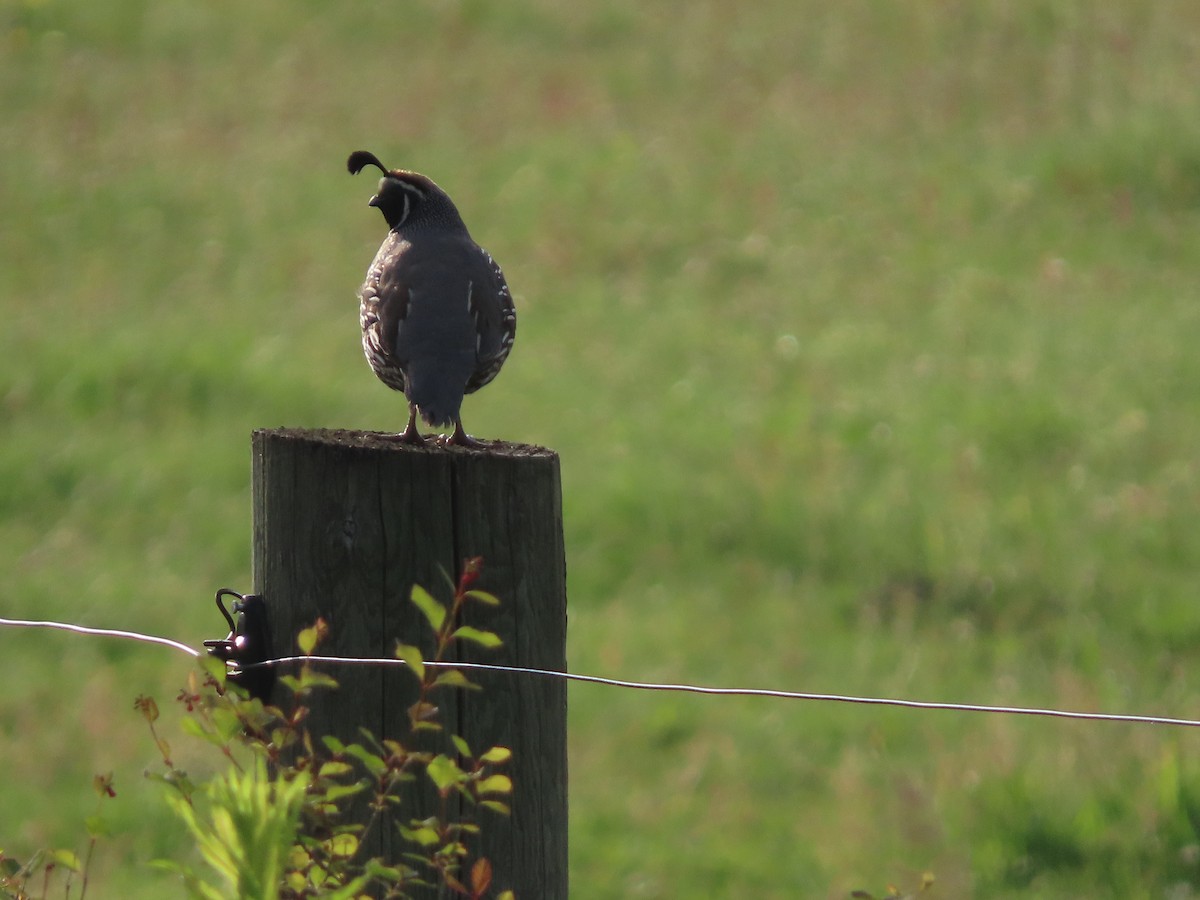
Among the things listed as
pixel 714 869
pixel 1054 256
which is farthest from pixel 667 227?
pixel 714 869

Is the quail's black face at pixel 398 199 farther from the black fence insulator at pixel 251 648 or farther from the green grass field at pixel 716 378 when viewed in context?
the green grass field at pixel 716 378

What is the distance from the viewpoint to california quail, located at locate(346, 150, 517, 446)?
478cm

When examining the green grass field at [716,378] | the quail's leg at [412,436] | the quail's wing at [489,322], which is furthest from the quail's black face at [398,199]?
the green grass field at [716,378]

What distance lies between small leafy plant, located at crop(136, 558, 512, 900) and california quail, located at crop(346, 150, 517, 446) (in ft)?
5.06

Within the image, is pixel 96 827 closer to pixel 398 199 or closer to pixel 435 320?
pixel 435 320

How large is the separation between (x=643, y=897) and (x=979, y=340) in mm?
8534

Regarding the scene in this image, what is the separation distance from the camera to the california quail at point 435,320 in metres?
4.78

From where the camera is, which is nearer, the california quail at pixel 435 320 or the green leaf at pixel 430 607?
the green leaf at pixel 430 607

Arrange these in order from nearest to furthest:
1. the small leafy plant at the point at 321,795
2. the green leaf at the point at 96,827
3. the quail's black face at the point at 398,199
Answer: the small leafy plant at the point at 321,795, the green leaf at the point at 96,827, the quail's black face at the point at 398,199

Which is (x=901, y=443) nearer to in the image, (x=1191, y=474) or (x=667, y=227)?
(x=1191, y=474)

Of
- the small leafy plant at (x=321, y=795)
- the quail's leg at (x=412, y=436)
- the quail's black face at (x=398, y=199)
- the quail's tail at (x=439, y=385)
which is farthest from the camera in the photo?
the quail's black face at (x=398, y=199)

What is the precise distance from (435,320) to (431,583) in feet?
5.96

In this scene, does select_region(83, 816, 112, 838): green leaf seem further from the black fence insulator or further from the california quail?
the california quail

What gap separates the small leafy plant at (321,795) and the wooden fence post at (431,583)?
0.15 ft
